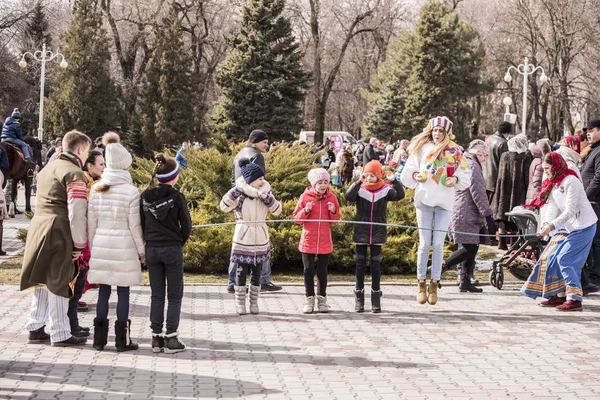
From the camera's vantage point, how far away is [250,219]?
30.8 ft

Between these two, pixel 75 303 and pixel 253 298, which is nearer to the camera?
pixel 75 303

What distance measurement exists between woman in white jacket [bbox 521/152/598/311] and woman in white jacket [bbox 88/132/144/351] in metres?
4.40

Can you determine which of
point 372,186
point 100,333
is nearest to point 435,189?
point 372,186

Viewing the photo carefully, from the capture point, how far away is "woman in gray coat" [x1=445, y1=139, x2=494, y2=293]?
10.9m

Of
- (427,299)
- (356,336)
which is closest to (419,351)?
(356,336)

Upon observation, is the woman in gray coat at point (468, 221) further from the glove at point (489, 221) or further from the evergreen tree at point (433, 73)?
the evergreen tree at point (433, 73)

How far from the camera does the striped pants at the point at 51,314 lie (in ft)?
25.5

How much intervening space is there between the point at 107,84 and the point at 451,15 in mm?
21265

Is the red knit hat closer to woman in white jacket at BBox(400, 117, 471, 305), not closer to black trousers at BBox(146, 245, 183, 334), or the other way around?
woman in white jacket at BBox(400, 117, 471, 305)

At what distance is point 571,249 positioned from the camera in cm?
990

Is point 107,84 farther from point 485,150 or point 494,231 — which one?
point 485,150

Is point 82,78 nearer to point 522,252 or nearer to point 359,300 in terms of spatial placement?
point 522,252

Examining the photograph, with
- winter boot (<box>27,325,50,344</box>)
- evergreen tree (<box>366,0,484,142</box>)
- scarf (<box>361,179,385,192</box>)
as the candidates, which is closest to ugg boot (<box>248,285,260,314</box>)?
scarf (<box>361,179,385,192</box>)

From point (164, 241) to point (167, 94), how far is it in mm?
43187
